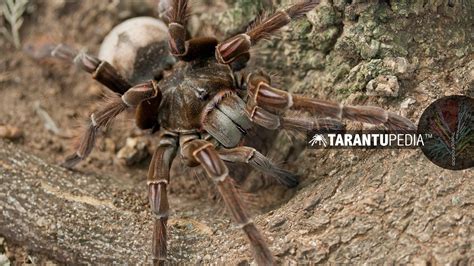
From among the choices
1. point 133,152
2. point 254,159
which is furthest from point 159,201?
point 133,152

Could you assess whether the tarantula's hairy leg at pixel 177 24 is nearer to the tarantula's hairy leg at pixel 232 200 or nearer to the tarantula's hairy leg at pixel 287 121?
the tarantula's hairy leg at pixel 287 121

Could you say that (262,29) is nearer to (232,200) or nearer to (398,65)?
(398,65)

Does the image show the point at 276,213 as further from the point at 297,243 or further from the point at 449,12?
the point at 449,12

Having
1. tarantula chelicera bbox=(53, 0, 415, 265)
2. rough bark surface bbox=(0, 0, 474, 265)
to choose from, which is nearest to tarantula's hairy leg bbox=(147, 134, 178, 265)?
tarantula chelicera bbox=(53, 0, 415, 265)

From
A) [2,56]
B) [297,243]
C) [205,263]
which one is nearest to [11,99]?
[2,56]

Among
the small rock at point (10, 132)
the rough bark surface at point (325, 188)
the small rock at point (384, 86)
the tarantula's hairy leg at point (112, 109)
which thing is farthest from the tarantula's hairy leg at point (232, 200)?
the small rock at point (10, 132)

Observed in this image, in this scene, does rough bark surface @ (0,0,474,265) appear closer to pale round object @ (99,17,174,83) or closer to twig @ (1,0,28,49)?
pale round object @ (99,17,174,83)
